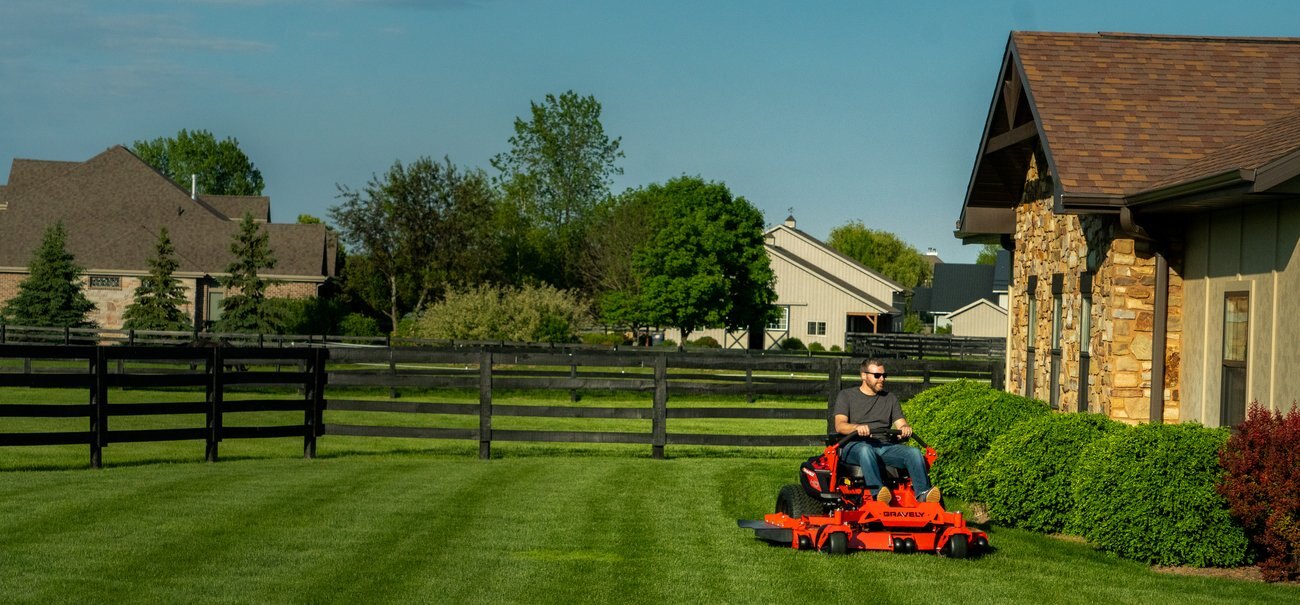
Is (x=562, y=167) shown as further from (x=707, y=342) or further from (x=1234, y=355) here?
(x=1234, y=355)

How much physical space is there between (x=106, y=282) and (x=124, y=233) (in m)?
2.92

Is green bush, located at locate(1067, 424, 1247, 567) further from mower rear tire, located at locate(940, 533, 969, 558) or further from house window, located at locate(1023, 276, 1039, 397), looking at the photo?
house window, located at locate(1023, 276, 1039, 397)

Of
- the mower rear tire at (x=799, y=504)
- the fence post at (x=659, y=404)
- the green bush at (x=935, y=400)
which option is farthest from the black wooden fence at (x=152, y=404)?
the mower rear tire at (x=799, y=504)

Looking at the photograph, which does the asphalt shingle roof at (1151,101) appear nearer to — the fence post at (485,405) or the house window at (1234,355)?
the house window at (1234,355)

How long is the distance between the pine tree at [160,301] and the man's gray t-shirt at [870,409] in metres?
43.3

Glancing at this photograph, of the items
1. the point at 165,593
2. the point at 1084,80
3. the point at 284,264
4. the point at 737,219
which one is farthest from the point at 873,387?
the point at 737,219

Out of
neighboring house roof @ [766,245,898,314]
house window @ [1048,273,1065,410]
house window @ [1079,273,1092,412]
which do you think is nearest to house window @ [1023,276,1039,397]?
A: house window @ [1048,273,1065,410]

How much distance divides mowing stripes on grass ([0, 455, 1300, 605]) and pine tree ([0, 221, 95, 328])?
38.4 meters

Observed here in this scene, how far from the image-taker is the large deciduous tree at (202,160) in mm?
102938

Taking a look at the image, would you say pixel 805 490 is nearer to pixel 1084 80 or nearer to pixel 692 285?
pixel 1084 80

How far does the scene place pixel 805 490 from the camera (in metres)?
10.6

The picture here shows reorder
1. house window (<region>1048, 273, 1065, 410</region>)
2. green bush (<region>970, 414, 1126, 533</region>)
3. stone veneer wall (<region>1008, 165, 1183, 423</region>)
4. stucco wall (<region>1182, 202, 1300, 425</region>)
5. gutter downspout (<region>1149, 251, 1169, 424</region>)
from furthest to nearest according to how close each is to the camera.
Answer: house window (<region>1048, 273, 1065, 410</region>) < stone veneer wall (<region>1008, 165, 1183, 423</region>) < gutter downspout (<region>1149, 251, 1169, 424</region>) < green bush (<region>970, 414, 1126, 533</region>) < stucco wall (<region>1182, 202, 1300, 425</region>)

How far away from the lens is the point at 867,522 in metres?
9.98

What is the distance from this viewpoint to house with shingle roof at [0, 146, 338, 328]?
55969 millimetres
